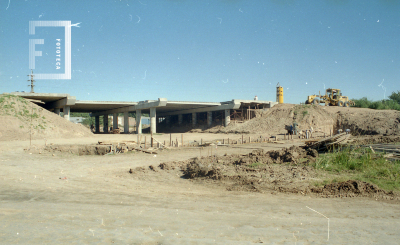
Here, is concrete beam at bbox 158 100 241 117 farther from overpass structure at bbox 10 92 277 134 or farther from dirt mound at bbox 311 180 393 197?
dirt mound at bbox 311 180 393 197

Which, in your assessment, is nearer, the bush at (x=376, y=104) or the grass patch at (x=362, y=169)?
the grass patch at (x=362, y=169)

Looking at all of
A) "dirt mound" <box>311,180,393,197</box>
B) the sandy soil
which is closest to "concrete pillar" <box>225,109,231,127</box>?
the sandy soil

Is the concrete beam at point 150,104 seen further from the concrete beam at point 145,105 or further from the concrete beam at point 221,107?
the concrete beam at point 221,107

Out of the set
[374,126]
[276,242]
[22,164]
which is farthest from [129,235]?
[374,126]

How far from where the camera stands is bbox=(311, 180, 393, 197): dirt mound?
7.26m

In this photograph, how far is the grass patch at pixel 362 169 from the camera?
27.8ft

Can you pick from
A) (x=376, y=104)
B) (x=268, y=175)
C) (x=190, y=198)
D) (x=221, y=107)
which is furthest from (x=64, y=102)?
(x=376, y=104)

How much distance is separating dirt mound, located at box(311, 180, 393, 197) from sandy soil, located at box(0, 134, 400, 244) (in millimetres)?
386

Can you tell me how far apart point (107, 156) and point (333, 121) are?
106 ft

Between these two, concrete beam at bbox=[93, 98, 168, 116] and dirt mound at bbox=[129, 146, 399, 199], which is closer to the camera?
dirt mound at bbox=[129, 146, 399, 199]

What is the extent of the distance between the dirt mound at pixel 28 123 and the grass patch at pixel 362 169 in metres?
24.1

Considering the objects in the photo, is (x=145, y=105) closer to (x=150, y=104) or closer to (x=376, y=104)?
(x=150, y=104)

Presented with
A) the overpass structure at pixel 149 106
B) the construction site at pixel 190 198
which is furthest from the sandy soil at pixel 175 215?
the overpass structure at pixel 149 106

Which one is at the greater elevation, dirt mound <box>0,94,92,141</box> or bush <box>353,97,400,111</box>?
bush <box>353,97,400,111</box>
